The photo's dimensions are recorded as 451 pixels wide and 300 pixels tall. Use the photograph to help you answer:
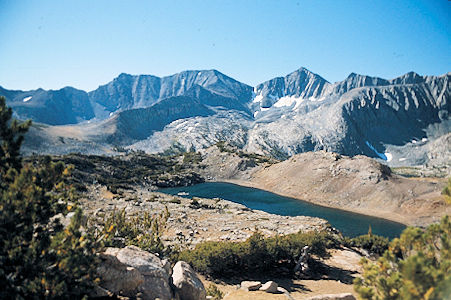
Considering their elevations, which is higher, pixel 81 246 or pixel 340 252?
pixel 81 246

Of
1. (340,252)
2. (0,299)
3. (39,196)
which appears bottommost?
(340,252)

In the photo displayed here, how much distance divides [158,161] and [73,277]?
418ft

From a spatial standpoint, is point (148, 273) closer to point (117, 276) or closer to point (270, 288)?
point (117, 276)

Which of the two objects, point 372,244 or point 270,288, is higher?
point 270,288

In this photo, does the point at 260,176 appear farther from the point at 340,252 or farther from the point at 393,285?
the point at 393,285

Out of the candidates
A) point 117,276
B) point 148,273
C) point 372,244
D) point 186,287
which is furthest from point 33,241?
point 372,244

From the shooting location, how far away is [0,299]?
8383 mm

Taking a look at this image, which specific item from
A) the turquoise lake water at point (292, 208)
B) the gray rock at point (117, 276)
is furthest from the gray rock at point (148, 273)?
the turquoise lake water at point (292, 208)

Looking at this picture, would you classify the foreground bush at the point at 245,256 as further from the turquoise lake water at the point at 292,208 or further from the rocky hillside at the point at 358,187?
the rocky hillside at the point at 358,187

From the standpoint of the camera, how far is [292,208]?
224 feet

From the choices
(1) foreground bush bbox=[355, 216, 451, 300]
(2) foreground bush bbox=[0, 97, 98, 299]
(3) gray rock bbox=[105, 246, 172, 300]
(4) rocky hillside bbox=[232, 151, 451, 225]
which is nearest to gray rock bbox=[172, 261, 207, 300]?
(3) gray rock bbox=[105, 246, 172, 300]

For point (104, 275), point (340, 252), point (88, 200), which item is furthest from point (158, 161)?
point (104, 275)

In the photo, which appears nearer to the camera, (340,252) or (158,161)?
(340,252)

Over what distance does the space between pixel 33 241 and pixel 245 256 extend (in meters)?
18.1
